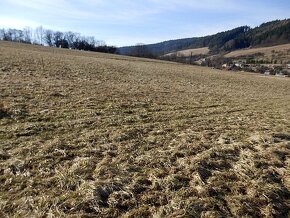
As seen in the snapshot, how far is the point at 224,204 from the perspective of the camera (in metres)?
5.96

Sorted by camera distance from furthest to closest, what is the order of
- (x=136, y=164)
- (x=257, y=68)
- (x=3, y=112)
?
(x=257, y=68) < (x=3, y=112) < (x=136, y=164)

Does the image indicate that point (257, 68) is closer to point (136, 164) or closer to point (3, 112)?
point (3, 112)

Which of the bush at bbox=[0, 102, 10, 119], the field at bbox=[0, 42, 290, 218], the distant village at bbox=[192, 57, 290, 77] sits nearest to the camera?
the field at bbox=[0, 42, 290, 218]

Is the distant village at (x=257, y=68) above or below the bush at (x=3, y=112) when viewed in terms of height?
below

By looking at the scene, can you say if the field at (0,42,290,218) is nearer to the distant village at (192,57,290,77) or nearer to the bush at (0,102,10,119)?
the bush at (0,102,10,119)

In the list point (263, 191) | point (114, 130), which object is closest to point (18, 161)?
point (114, 130)

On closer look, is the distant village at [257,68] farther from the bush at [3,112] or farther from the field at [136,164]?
the bush at [3,112]

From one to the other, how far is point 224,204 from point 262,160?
281cm

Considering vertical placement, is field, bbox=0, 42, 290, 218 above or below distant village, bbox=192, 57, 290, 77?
above

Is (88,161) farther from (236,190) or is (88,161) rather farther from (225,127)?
(225,127)

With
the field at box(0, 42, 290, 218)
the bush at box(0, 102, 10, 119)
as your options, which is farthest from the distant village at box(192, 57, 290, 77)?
the bush at box(0, 102, 10, 119)

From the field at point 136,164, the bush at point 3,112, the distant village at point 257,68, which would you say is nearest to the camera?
the field at point 136,164

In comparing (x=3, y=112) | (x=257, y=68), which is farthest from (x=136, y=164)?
(x=257, y=68)

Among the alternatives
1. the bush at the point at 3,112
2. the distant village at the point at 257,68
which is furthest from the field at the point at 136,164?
the distant village at the point at 257,68
